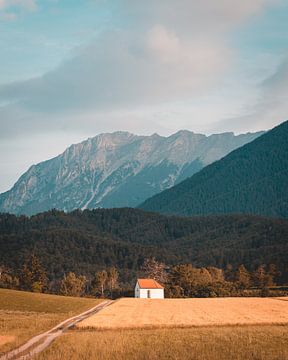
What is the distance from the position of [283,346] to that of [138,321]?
102 ft

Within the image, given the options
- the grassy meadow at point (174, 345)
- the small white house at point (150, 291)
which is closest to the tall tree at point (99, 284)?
the small white house at point (150, 291)

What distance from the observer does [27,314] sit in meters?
89.2

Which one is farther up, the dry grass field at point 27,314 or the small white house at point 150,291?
the dry grass field at point 27,314

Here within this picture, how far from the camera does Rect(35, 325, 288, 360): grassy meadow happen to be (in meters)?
40.8

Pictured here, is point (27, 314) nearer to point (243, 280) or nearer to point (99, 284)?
point (99, 284)

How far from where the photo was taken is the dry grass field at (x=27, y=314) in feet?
179

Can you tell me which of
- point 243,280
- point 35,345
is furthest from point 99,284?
point 35,345

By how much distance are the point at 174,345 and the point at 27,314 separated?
157ft

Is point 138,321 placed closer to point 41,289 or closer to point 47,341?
point 47,341

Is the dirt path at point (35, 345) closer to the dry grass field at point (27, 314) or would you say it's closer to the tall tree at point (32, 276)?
the dry grass field at point (27, 314)

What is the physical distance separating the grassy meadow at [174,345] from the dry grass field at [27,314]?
540 cm

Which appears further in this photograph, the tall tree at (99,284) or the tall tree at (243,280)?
the tall tree at (99,284)

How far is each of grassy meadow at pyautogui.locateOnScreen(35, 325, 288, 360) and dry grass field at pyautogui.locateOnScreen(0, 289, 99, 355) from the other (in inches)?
213

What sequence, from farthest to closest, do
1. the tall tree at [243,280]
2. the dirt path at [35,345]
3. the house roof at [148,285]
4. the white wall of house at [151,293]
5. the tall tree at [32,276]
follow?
the tall tree at [243,280] < the tall tree at [32,276] < the house roof at [148,285] < the white wall of house at [151,293] < the dirt path at [35,345]
